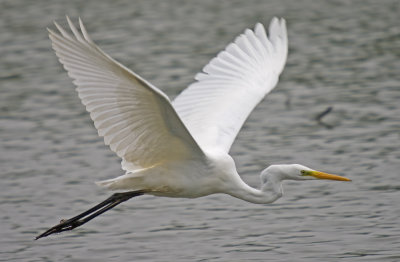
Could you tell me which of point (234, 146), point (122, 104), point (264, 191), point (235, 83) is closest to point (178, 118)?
point (122, 104)

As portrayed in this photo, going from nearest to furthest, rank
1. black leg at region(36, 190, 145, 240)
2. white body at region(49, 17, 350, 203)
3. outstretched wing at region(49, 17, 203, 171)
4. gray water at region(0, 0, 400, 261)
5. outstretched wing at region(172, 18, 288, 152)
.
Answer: outstretched wing at region(49, 17, 203, 171) → white body at region(49, 17, 350, 203) → black leg at region(36, 190, 145, 240) → gray water at region(0, 0, 400, 261) → outstretched wing at region(172, 18, 288, 152)

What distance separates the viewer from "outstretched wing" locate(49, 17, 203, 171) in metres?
6.11

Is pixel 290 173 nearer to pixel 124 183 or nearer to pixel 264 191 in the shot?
pixel 264 191

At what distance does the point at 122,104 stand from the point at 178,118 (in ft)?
1.38

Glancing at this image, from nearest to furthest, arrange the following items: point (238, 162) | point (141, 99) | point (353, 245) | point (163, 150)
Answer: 1. point (141, 99)
2. point (163, 150)
3. point (353, 245)
4. point (238, 162)

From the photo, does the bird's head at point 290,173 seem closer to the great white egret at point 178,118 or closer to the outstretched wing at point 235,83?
the great white egret at point 178,118

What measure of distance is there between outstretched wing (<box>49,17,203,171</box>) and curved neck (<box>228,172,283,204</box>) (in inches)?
22.1

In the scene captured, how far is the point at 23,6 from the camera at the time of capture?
2041 centimetres

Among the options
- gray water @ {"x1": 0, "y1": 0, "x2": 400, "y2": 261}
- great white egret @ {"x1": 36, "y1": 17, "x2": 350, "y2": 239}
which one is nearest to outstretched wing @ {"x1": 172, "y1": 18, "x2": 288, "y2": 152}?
great white egret @ {"x1": 36, "y1": 17, "x2": 350, "y2": 239}

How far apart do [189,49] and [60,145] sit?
5704mm

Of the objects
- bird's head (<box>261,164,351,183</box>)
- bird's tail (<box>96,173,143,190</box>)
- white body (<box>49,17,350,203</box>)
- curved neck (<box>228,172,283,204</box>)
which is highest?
white body (<box>49,17,350,203</box>)

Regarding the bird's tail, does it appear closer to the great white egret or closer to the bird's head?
the great white egret

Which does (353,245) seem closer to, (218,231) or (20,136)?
(218,231)

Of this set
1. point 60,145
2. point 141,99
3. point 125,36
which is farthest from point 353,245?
point 125,36
